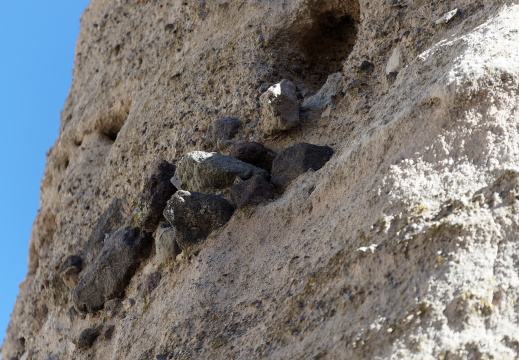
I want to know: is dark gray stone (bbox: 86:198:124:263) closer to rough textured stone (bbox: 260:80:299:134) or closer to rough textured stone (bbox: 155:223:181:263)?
rough textured stone (bbox: 155:223:181:263)

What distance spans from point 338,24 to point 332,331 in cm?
234

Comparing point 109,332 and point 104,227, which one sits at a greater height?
point 104,227

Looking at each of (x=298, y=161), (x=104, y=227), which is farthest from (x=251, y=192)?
(x=104, y=227)

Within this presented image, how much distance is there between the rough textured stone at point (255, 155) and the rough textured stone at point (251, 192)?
0.24 metres

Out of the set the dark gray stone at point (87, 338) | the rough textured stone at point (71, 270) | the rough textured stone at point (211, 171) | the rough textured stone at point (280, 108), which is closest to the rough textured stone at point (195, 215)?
the rough textured stone at point (211, 171)

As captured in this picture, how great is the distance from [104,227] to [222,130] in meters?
0.98

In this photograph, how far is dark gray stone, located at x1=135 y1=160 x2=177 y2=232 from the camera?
3.20 meters

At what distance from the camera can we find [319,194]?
254cm

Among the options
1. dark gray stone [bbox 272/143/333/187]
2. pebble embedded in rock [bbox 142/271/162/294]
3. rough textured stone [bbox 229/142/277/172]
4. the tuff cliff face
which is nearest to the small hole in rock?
the tuff cliff face

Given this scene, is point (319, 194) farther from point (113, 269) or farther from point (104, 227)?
point (104, 227)

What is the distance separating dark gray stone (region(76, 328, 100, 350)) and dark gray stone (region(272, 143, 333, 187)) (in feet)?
3.69

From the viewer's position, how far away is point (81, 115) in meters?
4.92

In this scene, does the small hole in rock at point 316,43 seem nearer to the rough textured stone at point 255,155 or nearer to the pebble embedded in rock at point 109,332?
the rough textured stone at point 255,155

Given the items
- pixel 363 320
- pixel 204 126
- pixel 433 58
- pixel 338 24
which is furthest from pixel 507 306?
pixel 338 24
